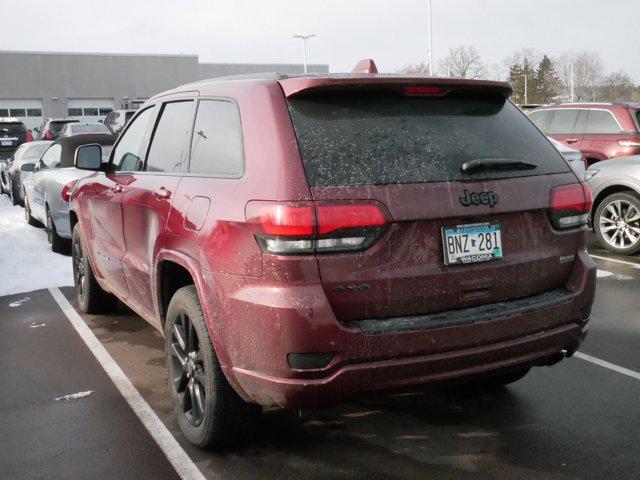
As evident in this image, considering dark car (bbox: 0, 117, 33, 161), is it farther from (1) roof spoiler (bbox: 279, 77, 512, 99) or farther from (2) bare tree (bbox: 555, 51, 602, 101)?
(2) bare tree (bbox: 555, 51, 602, 101)

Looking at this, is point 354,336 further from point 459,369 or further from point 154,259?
point 154,259

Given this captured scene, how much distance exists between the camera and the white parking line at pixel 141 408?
3.34 metres

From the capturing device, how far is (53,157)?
34.8 ft

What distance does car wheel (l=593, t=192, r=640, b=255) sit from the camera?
850 centimetres

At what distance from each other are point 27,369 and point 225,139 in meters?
Answer: 2.57

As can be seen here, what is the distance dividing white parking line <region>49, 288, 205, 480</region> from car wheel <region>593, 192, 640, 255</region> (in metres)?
6.38

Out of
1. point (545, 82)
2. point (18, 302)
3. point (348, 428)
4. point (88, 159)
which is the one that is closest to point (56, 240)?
point (18, 302)

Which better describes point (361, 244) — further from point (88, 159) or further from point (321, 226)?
point (88, 159)

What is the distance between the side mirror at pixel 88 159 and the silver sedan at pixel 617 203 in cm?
624

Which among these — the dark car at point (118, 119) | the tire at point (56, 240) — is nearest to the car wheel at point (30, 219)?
the tire at point (56, 240)

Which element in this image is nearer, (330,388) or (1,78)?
(330,388)

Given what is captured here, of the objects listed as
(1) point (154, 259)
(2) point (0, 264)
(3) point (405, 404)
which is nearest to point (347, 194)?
(1) point (154, 259)

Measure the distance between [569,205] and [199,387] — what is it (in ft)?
6.68

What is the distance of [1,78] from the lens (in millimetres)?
58094
